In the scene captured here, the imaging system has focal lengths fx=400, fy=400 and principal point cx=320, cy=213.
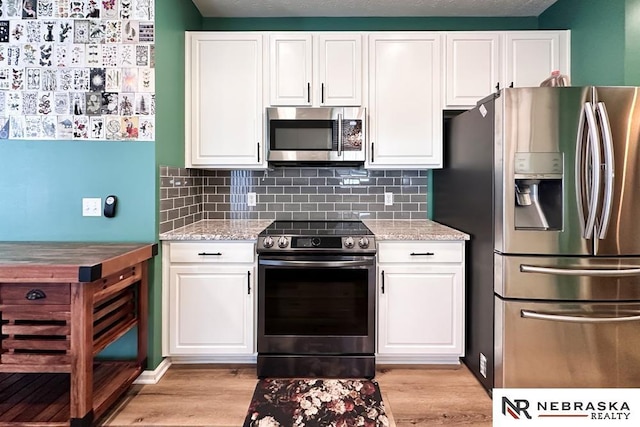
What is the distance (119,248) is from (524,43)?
120 inches

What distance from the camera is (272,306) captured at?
8.27ft

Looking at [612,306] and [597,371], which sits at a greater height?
[612,306]

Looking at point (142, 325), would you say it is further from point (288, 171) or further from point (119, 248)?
point (288, 171)

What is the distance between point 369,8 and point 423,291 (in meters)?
2.18

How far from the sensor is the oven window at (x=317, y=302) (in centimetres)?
250

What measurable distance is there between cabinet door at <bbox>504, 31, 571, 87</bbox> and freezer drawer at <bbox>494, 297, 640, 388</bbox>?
1685 millimetres

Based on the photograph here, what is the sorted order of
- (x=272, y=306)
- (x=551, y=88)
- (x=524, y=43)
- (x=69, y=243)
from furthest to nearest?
(x=524, y=43)
(x=272, y=306)
(x=69, y=243)
(x=551, y=88)

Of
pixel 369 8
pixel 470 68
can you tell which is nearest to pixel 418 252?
pixel 470 68

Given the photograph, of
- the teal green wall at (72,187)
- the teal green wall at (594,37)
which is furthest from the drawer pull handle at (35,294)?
the teal green wall at (594,37)

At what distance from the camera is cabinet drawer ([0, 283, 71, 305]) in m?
1.78

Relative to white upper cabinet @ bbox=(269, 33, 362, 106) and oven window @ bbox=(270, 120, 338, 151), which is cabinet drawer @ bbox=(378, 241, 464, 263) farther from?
white upper cabinet @ bbox=(269, 33, 362, 106)

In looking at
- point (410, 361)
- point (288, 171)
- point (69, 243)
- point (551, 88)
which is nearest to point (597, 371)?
point (410, 361)

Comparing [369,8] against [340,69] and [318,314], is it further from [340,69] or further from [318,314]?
[318,314]

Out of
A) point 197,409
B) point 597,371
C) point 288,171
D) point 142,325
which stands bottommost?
point 197,409
